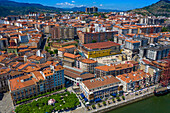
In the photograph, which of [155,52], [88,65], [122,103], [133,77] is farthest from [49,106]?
[155,52]

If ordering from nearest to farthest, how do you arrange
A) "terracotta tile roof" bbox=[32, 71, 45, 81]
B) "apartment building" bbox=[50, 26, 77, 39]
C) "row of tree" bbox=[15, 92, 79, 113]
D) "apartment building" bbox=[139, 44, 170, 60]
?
"row of tree" bbox=[15, 92, 79, 113], "terracotta tile roof" bbox=[32, 71, 45, 81], "apartment building" bbox=[139, 44, 170, 60], "apartment building" bbox=[50, 26, 77, 39]

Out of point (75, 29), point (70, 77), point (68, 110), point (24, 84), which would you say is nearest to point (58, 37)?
point (75, 29)

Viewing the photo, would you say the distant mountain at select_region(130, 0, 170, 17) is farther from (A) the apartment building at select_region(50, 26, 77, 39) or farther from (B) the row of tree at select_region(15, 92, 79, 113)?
(B) the row of tree at select_region(15, 92, 79, 113)

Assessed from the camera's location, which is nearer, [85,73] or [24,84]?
[24,84]

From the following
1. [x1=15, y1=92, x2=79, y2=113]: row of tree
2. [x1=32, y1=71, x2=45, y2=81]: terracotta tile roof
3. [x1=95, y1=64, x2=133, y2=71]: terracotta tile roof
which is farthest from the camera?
[x1=95, y1=64, x2=133, y2=71]: terracotta tile roof

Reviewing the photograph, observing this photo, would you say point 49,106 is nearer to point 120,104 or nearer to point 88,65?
point 120,104

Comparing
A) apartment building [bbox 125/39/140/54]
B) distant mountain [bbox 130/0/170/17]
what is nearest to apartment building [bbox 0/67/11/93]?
apartment building [bbox 125/39/140/54]

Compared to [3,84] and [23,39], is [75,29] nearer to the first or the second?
[23,39]
